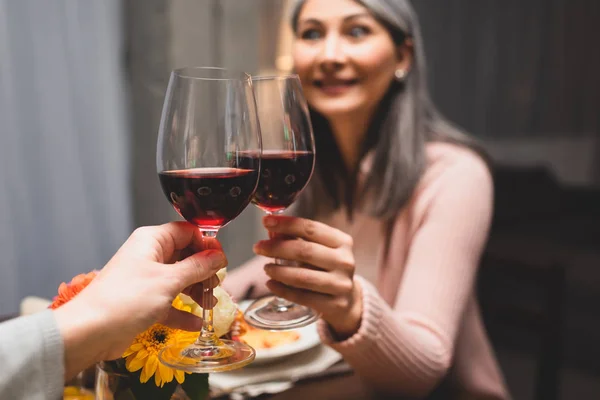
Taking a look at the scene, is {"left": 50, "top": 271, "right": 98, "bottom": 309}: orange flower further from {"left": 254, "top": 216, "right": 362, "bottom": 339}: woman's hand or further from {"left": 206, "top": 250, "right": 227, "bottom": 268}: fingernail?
{"left": 254, "top": 216, "right": 362, "bottom": 339}: woman's hand

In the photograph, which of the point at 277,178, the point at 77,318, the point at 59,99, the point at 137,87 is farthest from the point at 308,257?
the point at 137,87

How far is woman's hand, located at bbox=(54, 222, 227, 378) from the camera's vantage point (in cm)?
48

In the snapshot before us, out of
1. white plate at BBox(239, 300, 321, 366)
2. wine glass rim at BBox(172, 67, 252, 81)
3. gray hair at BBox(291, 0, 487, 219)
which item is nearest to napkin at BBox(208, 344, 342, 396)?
white plate at BBox(239, 300, 321, 366)

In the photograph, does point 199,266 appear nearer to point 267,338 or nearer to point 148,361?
point 148,361

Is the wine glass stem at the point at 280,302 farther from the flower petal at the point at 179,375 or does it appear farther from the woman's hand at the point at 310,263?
the flower petal at the point at 179,375

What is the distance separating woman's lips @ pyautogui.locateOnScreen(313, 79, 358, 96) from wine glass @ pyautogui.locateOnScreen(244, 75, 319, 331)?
1.83 ft

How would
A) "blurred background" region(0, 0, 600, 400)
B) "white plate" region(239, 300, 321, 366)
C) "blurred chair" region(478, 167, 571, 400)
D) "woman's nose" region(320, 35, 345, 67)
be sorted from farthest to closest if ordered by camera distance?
"blurred background" region(0, 0, 600, 400), "blurred chair" region(478, 167, 571, 400), "woman's nose" region(320, 35, 345, 67), "white plate" region(239, 300, 321, 366)

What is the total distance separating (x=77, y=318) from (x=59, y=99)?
220 cm

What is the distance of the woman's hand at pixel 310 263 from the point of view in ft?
2.43

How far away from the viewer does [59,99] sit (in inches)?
95.1

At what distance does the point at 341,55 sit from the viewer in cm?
125

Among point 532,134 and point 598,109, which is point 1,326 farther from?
point 598,109

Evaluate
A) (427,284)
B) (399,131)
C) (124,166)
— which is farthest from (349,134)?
(124,166)

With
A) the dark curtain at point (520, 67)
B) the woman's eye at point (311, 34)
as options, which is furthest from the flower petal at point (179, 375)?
the dark curtain at point (520, 67)
